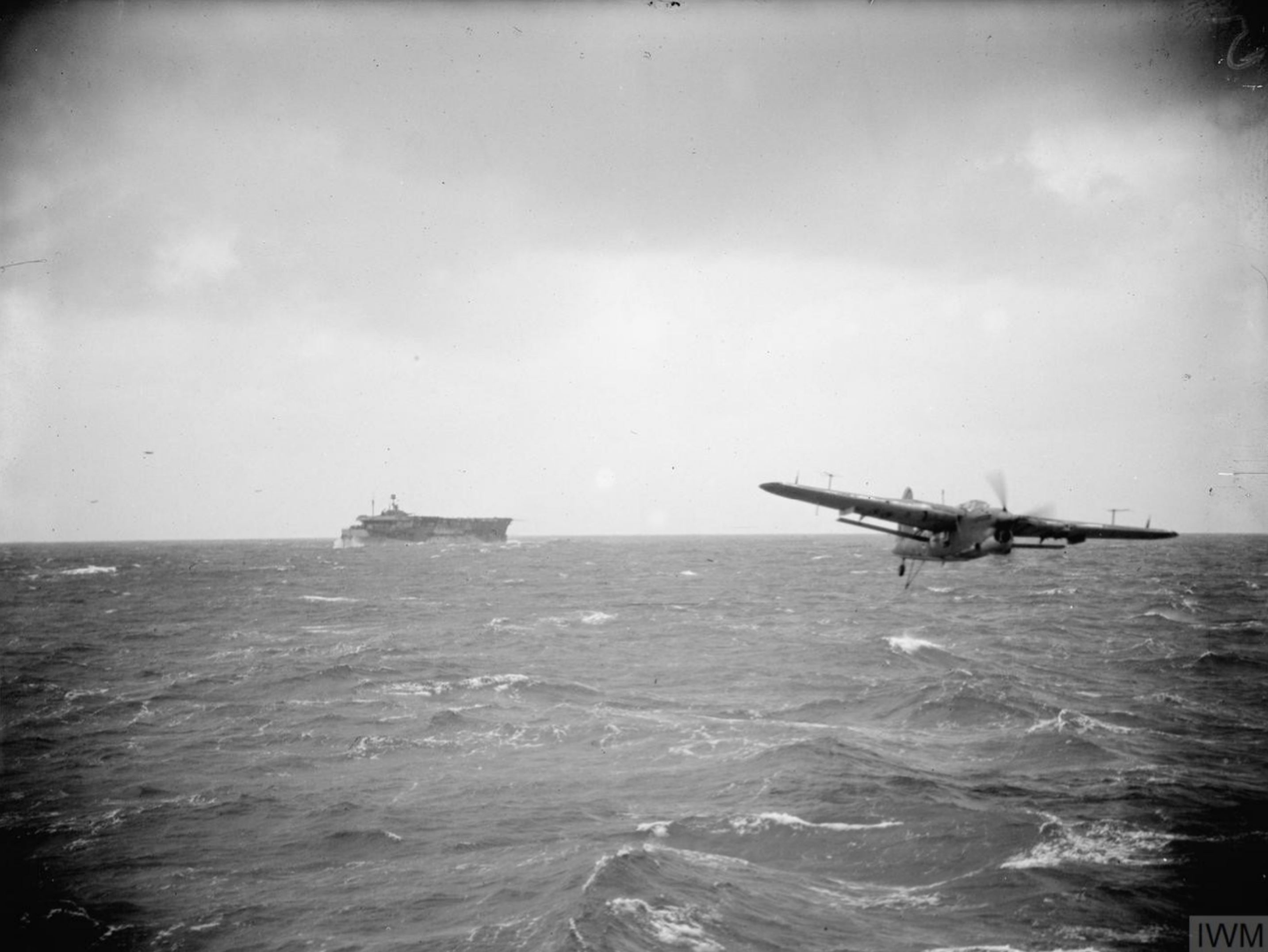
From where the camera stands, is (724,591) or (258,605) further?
(724,591)

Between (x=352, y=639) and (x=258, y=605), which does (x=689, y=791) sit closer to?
(x=352, y=639)

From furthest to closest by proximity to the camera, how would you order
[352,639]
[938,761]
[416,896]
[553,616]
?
1. [553,616]
2. [352,639]
3. [938,761]
4. [416,896]

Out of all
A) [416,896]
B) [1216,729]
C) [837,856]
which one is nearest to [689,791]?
[837,856]

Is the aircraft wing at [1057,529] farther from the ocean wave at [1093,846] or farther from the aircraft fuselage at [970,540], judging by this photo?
the ocean wave at [1093,846]

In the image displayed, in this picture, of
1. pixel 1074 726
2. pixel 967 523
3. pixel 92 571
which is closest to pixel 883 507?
pixel 967 523

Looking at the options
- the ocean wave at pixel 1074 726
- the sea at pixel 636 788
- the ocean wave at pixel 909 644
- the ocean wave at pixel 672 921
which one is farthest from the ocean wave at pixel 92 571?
the ocean wave at pixel 1074 726

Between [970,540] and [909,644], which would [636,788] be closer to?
[970,540]
